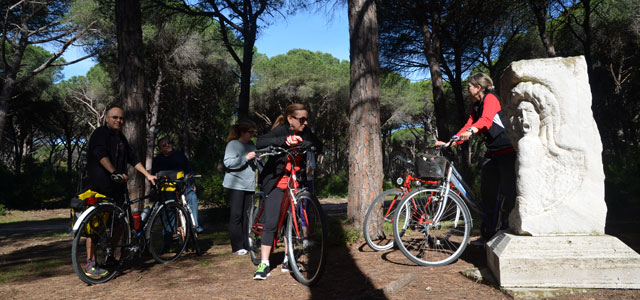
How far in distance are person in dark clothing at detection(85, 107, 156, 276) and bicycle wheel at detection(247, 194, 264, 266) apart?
1.06 m

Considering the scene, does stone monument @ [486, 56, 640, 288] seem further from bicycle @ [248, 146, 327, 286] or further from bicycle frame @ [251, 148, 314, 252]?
bicycle frame @ [251, 148, 314, 252]

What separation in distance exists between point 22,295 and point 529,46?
18453mm

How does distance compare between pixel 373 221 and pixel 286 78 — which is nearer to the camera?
pixel 373 221

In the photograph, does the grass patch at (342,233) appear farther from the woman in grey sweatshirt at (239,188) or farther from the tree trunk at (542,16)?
the tree trunk at (542,16)

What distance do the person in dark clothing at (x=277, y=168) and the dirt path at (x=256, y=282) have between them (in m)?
0.28

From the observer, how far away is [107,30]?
647 inches

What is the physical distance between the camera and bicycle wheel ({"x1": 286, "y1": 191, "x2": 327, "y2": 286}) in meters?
3.15

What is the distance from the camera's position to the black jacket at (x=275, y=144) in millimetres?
3405

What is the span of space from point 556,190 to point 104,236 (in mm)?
3833

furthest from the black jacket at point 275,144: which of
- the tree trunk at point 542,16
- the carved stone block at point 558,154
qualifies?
the tree trunk at point 542,16

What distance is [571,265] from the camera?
2.76 m

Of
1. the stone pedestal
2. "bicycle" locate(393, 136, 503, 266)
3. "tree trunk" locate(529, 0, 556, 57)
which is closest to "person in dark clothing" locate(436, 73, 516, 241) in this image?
"bicycle" locate(393, 136, 503, 266)

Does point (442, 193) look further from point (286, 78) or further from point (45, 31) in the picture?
point (286, 78)

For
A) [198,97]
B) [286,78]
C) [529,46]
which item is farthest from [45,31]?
[529,46]
